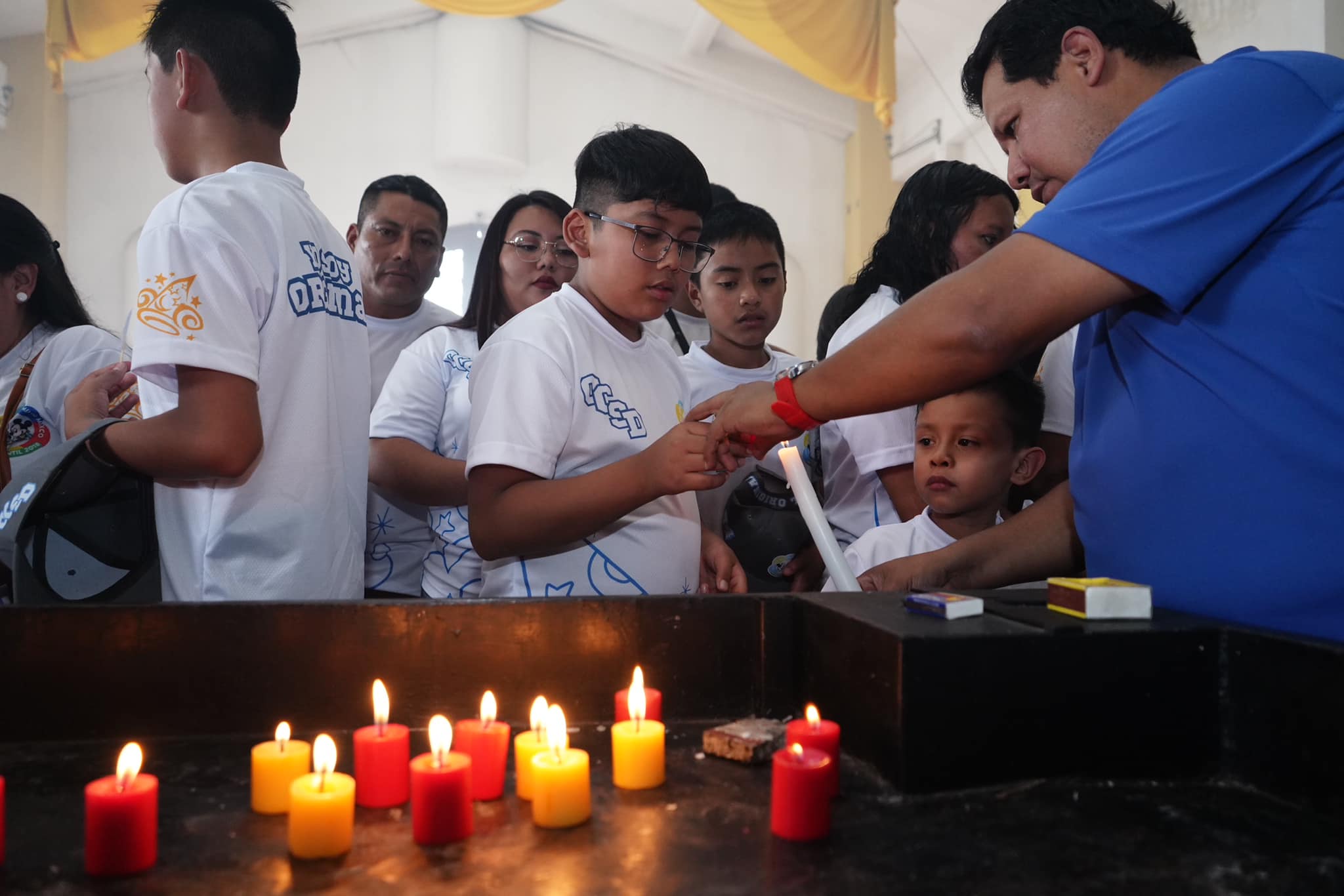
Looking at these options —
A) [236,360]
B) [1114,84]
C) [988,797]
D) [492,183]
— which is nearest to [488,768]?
[988,797]

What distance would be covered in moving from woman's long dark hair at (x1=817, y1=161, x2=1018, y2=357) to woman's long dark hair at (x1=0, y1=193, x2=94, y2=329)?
1689 mm

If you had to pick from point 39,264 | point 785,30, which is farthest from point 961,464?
point 785,30

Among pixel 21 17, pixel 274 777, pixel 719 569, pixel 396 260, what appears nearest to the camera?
pixel 274 777

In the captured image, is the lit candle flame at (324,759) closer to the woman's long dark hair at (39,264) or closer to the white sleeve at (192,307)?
the white sleeve at (192,307)

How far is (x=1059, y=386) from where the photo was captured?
1829 mm

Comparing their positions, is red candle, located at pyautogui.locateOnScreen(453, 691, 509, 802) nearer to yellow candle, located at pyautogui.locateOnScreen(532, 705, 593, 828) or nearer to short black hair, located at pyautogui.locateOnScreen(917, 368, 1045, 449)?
yellow candle, located at pyautogui.locateOnScreen(532, 705, 593, 828)

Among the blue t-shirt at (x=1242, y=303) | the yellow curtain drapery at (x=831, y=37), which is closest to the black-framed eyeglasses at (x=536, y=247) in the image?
the blue t-shirt at (x=1242, y=303)

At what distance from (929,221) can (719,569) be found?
0.84m

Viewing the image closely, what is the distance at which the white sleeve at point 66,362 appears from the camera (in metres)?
1.86

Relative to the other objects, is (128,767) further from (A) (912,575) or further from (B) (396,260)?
(B) (396,260)

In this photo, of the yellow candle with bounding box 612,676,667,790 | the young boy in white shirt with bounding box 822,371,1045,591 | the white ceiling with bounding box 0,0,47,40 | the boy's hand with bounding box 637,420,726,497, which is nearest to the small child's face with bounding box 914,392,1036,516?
the young boy in white shirt with bounding box 822,371,1045,591

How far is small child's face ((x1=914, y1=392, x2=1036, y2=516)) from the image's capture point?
5.90 feet

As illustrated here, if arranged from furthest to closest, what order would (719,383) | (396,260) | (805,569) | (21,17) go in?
(21,17) → (396,260) → (719,383) → (805,569)

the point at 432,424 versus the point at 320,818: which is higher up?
the point at 432,424
